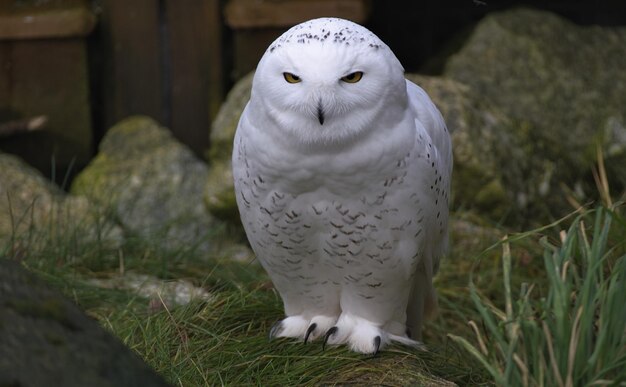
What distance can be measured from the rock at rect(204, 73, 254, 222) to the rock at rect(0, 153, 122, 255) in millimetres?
672

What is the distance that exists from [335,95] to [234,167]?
1.71ft

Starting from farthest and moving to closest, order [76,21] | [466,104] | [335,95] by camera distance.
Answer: [76,21], [466,104], [335,95]

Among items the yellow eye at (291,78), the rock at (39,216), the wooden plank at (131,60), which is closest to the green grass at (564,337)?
the yellow eye at (291,78)

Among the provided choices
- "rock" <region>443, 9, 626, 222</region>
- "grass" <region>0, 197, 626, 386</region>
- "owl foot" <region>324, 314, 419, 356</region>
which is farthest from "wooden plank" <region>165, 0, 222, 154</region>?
"owl foot" <region>324, 314, 419, 356</region>

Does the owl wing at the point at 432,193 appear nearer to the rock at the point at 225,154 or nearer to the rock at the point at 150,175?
the rock at the point at 225,154

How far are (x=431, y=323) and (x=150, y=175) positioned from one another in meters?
2.11

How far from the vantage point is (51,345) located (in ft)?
6.28

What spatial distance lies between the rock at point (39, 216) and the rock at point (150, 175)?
0.93 ft

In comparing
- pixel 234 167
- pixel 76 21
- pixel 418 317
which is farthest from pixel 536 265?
pixel 76 21

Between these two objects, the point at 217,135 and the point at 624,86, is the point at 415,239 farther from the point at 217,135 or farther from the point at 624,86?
the point at 624,86

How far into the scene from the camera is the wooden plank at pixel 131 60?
5.70 meters

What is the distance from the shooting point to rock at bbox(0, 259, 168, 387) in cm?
185

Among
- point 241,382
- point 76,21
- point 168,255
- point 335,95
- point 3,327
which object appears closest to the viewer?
point 3,327

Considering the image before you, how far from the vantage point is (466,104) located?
16.7 feet
